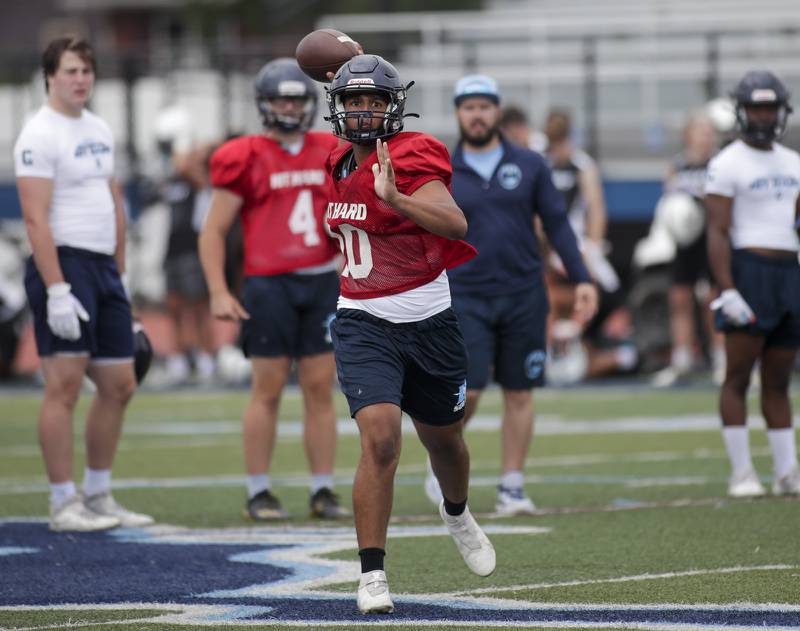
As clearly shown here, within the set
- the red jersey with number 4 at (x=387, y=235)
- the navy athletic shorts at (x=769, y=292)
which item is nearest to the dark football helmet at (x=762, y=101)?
the navy athletic shorts at (x=769, y=292)

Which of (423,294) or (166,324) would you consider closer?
(423,294)

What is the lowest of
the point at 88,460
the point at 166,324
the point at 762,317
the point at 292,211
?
the point at 166,324

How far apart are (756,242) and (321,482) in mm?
2418

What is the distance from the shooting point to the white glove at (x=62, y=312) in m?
7.29

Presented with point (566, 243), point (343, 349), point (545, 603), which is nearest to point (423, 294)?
point (343, 349)

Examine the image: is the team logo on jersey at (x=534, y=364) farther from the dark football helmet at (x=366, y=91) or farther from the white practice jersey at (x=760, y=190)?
the dark football helmet at (x=366, y=91)

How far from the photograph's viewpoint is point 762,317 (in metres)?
7.94

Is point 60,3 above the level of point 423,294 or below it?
above

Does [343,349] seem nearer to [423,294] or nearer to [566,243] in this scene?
[423,294]

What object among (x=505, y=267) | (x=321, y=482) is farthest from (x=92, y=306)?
(x=505, y=267)

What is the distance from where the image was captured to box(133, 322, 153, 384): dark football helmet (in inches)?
313

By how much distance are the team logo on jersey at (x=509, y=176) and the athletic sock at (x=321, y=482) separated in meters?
1.67

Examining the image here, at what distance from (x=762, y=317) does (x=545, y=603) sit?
9.86 feet

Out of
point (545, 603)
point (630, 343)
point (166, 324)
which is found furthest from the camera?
point (166, 324)
